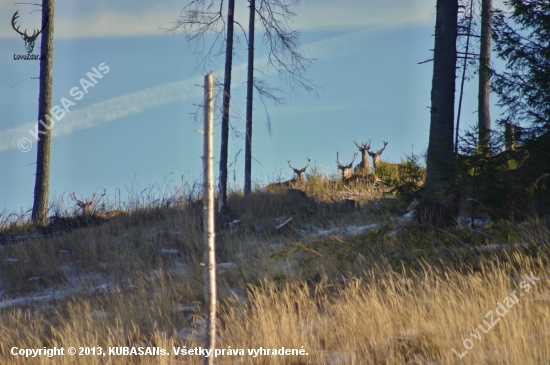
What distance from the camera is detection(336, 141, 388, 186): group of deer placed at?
16750mm

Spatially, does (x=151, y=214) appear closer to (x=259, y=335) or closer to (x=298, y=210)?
(x=298, y=210)

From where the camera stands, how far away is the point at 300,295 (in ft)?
20.3

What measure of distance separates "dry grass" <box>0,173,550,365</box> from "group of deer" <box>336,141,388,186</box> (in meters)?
5.60

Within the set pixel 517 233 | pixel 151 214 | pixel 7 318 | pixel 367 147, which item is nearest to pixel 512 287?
pixel 517 233

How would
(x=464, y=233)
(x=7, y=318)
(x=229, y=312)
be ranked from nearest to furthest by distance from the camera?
(x=229, y=312)
(x=7, y=318)
(x=464, y=233)

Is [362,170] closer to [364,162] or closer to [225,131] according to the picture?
[364,162]

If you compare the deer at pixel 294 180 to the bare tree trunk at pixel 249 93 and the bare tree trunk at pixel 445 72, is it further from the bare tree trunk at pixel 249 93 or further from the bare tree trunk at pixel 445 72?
the bare tree trunk at pixel 445 72

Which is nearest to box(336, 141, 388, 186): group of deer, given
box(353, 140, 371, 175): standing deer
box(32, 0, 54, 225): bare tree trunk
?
box(353, 140, 371, 175): standing deer

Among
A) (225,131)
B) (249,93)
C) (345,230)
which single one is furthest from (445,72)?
(249,93)

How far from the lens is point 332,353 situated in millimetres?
5031

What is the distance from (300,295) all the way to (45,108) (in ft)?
38.6

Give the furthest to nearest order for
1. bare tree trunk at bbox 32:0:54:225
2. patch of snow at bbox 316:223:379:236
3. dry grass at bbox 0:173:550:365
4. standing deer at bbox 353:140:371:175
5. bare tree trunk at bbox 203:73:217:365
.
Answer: standing deer at bbox 353:140:371:175 → bare tree trunk at bbox 32:0:54:225 → patch of snow at bbox 316:223:379:236 → dry grass at bbox 0:173:550:365 → bare tree trunk at bbox 203:73:217:365

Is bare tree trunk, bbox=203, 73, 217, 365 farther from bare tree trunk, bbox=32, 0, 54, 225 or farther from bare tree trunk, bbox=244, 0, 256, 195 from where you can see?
bare tree trunk, bbox=32, 0, 54, 225

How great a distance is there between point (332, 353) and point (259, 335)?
2.56 ft
